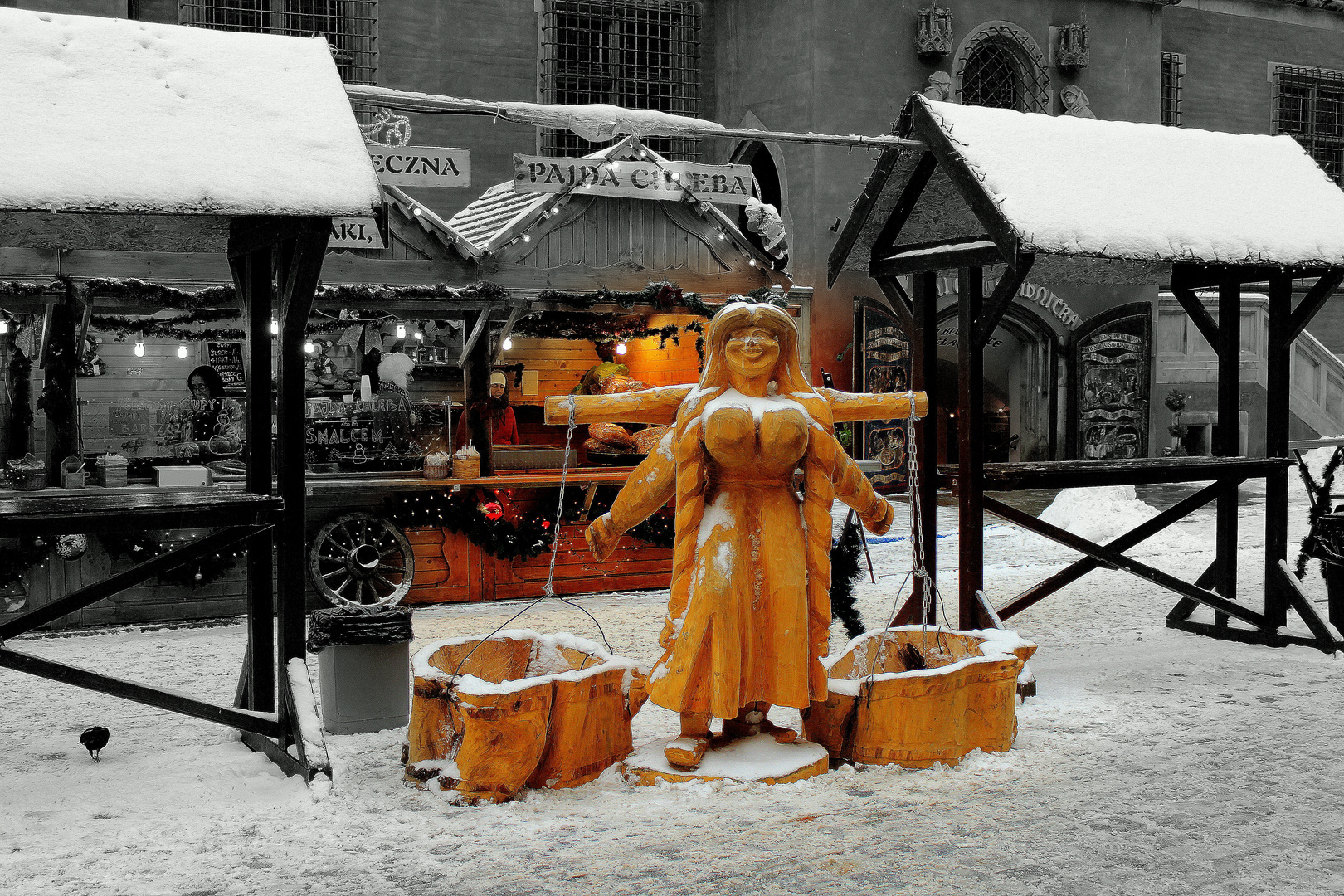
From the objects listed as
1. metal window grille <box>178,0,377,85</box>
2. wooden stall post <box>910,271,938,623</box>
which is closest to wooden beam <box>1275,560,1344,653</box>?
wooden stall post <box>910,271,938,623</box>

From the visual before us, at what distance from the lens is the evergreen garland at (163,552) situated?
9039 mm

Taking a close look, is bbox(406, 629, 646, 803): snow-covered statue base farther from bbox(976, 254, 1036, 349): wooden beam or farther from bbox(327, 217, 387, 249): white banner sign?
bbox(327, 217, 387, 249): white banner sign

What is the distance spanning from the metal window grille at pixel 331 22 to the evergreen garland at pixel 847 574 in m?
11.5

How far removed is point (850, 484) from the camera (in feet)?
18.4

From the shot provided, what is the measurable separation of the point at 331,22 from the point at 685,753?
48.3ft

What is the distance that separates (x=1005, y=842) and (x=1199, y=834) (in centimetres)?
80

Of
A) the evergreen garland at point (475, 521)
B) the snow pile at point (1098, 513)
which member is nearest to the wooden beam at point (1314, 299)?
the snow pile at point (1098, 513)

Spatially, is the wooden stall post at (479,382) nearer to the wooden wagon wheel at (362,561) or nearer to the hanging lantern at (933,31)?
the wooden wagon wheel at (362,561)

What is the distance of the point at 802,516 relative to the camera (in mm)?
5551

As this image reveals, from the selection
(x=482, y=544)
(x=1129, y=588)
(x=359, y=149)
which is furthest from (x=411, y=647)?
(x=1129, y=588)

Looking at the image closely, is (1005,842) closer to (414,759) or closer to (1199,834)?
(1199,834)

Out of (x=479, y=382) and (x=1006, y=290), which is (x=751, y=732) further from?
(x=479, y=382)

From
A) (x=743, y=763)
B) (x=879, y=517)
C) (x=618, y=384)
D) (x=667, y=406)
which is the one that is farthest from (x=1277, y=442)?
(x=618, y=384)

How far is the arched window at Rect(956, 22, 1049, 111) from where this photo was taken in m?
18.2
